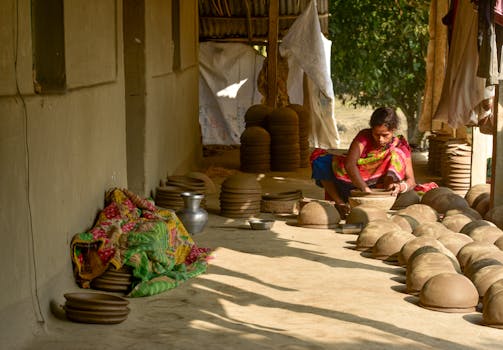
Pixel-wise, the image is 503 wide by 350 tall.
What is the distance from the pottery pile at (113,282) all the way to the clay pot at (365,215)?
2.94 meters

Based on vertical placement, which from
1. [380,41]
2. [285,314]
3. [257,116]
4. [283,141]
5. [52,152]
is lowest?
[285,314]

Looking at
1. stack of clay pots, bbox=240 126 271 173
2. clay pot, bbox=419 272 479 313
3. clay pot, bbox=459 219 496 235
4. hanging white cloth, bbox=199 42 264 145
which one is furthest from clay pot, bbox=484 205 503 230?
hanging white cloth, bbox=199 42 264 145

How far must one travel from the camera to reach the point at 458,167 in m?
11.3

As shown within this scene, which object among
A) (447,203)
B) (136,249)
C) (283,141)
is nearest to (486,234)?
(447,203)

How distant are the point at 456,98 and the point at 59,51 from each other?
16.8ft

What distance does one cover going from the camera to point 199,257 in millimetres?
7320

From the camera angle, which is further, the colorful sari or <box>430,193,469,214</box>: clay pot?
the colorful sari

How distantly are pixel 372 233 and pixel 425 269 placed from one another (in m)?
1.54

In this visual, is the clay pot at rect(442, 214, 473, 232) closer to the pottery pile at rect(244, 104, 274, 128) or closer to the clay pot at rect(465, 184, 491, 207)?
the clay pot at rect(465, 184, 491, 207)

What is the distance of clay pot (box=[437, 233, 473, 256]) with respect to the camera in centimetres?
706

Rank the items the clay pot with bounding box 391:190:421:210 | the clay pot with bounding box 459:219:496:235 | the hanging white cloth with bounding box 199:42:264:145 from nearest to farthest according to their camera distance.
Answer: the clay pot with bounding box 459:219:496:235 → the clay pot with bounding box 391:190:421:210 → the hanging white cloth with bounding box 199:42:264:145

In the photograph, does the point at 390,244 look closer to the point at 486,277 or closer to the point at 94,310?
the point at 486,277

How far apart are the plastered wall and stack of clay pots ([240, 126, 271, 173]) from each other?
4.53 m

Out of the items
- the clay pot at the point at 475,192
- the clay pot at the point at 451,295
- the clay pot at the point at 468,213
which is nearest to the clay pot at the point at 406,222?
the clay pot at the point at 468,213
